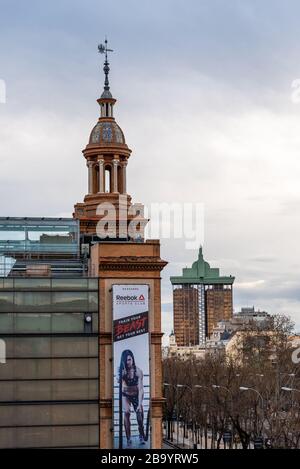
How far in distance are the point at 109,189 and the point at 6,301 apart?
23.3 metres

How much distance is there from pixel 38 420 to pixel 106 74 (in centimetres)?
3445

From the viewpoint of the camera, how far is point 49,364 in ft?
153

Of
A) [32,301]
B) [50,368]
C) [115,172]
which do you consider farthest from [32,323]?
[115,172]

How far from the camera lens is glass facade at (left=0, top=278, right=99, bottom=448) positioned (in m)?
46.0

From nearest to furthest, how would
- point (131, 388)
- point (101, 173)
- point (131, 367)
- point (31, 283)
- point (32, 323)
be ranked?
point (32, 323) → point (131, 388) → point (131, 367) → point (31, 283) → point (101, 173)

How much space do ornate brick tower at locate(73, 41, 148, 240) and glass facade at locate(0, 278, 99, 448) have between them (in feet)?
58.3

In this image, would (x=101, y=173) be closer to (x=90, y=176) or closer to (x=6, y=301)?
(x=90, y=176)

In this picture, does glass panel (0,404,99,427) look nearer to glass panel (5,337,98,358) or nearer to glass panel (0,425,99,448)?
glass panel (0,425,99,448)

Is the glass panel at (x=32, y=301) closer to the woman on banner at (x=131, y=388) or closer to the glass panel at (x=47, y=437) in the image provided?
the woman on banner at (x=131, y=388)

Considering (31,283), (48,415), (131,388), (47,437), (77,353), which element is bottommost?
(47,437)

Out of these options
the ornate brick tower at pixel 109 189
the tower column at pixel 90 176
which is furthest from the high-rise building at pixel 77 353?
the tower column at pixel 90 176

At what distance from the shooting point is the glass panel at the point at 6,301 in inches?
1845
